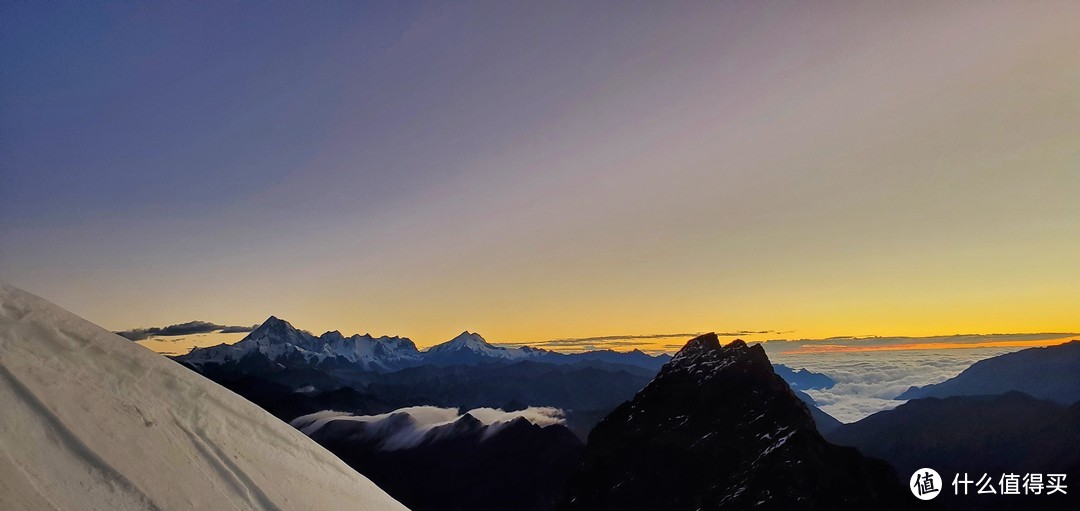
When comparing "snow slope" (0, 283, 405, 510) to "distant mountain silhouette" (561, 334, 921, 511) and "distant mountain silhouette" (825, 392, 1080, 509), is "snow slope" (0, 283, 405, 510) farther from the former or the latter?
"distant mountain silhouette" (825, 392, 1080, 509)

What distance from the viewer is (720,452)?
14362 centimetres

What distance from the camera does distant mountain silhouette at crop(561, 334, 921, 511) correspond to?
122m

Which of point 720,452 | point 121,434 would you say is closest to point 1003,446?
point 720,452

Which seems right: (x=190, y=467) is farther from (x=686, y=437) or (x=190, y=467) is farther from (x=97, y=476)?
(x=686, y=437)

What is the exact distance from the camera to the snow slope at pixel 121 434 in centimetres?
596

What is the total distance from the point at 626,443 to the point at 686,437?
1841cm

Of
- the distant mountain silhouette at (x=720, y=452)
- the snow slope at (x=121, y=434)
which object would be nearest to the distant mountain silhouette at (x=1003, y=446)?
the distant mountain silhouette at (x=720, y=452)

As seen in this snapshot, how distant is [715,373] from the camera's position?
162 meters

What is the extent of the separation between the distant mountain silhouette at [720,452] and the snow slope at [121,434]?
132 meters

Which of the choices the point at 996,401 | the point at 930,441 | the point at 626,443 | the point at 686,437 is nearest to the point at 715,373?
the point at 686,437

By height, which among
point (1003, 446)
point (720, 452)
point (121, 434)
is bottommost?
point (1003, 446)

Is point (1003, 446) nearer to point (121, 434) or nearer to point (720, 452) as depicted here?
point (720, 452)

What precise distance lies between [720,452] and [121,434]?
15228 centimetres

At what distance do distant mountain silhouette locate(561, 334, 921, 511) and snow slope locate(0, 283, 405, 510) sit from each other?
132m
